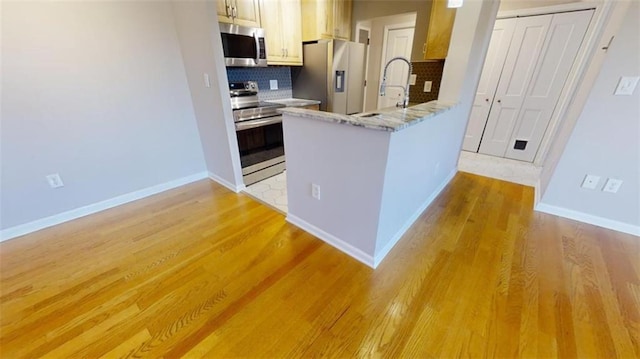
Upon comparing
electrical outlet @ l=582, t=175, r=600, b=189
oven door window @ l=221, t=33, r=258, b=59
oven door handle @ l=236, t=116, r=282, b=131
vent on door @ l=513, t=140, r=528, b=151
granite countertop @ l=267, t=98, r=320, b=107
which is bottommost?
vent on door @ l=513, t=140, r=528, b=151

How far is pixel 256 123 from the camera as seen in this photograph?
2635mm

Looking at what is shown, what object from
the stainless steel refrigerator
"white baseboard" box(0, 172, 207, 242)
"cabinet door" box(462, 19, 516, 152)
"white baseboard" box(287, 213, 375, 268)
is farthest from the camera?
the stainless steel refrigerator

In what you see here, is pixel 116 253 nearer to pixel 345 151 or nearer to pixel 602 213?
pixel 345 151

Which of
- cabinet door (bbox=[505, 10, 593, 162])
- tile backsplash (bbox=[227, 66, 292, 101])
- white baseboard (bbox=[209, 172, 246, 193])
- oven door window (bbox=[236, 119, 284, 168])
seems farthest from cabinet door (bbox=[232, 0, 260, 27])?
cabinet door (bbox=[505, 10, 593, 162])

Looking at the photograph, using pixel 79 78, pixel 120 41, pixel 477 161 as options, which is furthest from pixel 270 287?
pixel 477 161

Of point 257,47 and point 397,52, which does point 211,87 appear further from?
point 397,52

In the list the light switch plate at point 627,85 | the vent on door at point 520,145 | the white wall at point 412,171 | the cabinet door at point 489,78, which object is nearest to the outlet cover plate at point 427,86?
the white wall at point 412,171

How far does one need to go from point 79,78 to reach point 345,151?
2179 mm

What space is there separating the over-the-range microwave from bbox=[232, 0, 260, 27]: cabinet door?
0.08 m

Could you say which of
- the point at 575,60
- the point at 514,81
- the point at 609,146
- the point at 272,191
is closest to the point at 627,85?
the point at 609,146

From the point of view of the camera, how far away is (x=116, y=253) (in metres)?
1.67

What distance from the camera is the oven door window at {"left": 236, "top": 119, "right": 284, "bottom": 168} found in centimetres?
270

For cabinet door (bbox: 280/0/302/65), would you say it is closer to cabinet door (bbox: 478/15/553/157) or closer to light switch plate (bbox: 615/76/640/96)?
cabinet door (bbox: 478/15/553/157)

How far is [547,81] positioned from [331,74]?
2756mm
